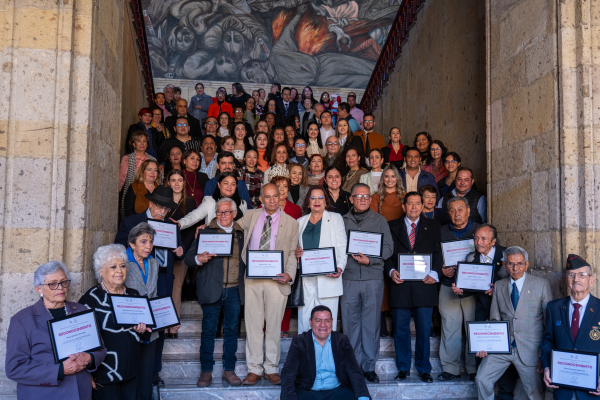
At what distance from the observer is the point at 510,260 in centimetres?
474

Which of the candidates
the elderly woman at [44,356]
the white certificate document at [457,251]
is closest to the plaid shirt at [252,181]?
the white certificate document at [457,251]

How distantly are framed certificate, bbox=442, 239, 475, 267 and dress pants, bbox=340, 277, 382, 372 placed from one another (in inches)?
29.9

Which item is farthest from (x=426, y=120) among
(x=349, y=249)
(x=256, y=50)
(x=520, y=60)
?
(x=256, y=50)

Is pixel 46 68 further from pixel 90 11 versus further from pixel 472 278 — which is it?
pixel 472 278

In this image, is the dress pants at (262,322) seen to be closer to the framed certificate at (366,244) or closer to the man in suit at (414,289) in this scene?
the framed certificate at (366,244)

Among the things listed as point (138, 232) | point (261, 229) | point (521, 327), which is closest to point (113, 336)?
point (138, 232)

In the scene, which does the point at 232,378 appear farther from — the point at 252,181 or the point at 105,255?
the point at 252,181

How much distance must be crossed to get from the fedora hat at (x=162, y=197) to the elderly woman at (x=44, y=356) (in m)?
1.63

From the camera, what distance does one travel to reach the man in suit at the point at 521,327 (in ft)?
15.4

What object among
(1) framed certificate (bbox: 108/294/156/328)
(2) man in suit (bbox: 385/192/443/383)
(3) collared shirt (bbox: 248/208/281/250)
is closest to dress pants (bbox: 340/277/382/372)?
(2) man in suit (bbox: 385/192/443/383)

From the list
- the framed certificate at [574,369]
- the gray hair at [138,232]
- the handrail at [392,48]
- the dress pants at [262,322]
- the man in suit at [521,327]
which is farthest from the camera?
the handrail at [392,48]

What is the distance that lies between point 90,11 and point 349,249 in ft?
10.9

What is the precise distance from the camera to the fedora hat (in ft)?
16.8

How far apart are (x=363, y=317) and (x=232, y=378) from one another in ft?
4.93
